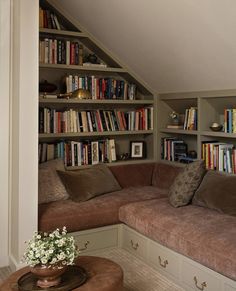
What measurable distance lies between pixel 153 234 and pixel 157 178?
1.28 metres

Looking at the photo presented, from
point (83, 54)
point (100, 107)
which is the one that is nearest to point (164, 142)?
point (100, 107)

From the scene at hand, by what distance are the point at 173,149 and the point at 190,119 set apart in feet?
1.43

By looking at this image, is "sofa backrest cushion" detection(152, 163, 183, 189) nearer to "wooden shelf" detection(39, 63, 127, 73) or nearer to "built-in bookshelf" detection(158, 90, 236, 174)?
"built-in bookshelf" detection(158, 90, 236, 174)

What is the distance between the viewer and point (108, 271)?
2.18 meters

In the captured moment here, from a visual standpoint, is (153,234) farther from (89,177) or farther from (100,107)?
(100,107)

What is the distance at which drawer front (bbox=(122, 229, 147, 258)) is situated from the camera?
10.6 feet

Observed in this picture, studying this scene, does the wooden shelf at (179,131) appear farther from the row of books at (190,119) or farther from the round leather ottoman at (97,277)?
the round leather ottoman at (97,277)

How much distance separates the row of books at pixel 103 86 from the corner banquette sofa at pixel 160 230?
32.4 inches

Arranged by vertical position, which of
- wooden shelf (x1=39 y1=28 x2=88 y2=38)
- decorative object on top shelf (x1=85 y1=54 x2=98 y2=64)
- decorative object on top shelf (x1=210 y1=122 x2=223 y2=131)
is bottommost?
decorative object on top shelf (x1=210 y1=122 x2=223 y2=131)

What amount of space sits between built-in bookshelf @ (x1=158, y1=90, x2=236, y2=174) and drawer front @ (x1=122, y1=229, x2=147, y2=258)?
105 cm

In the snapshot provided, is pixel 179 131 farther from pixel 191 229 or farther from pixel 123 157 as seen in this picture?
pixel 191 229

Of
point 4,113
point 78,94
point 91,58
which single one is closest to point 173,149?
point 78,94

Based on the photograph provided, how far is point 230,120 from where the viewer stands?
3510mm

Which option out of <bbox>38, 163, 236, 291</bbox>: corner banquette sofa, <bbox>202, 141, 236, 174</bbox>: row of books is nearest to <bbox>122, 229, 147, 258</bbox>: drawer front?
<bbox>38, 163, 236, 291</bbox>: corner banquette sofa
